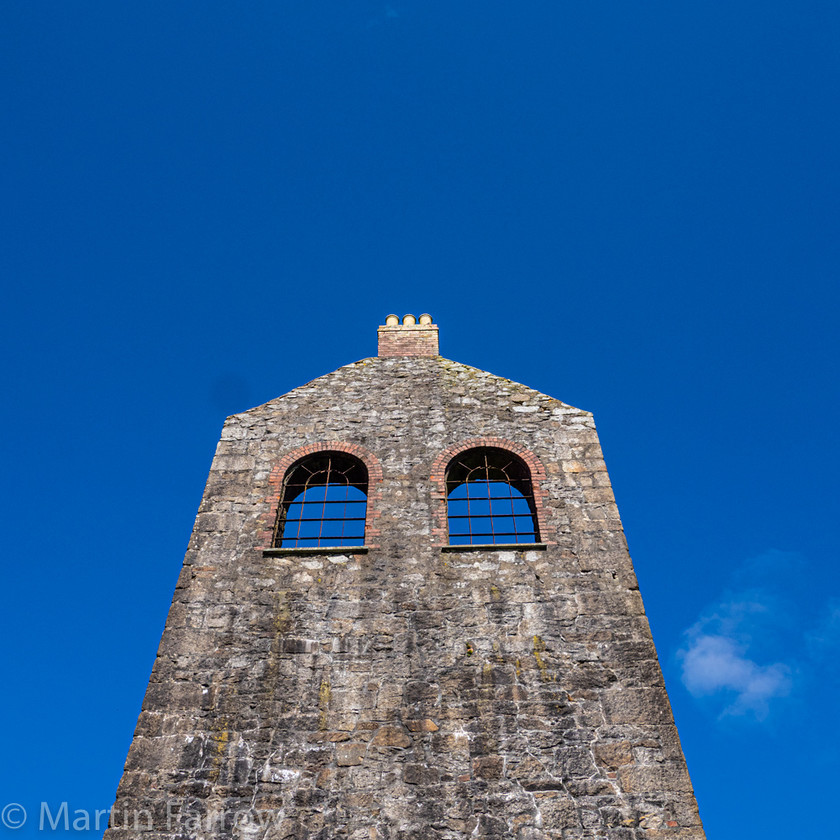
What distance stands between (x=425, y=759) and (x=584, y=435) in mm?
4710

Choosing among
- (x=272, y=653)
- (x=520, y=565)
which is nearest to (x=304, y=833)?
(x=272, y=653)

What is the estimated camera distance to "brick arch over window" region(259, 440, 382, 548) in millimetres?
8383

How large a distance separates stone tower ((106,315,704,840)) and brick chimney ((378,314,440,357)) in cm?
210

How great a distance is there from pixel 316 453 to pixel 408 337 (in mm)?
3238

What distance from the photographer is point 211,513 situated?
866 cm

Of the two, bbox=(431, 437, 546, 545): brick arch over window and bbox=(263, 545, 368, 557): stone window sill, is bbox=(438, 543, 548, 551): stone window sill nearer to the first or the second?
bbox=(431, 437, 546, 545): brick arch over window

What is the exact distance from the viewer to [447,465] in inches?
361

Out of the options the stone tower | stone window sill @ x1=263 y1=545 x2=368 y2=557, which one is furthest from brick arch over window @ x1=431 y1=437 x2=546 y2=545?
stone window sill @ x1=263 y1=545 x2=368 y2=557

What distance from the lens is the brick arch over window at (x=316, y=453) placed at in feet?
27.5

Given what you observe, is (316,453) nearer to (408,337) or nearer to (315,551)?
(315,551)

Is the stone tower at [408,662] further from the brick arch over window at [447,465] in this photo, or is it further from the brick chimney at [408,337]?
the brick chimney at [408,337]

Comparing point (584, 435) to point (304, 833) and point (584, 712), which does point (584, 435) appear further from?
point (304, 833)

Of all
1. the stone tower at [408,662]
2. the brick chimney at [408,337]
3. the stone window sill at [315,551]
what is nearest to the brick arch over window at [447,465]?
the stone tower at [408,662]

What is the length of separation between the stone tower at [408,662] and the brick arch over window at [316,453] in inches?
1.2
